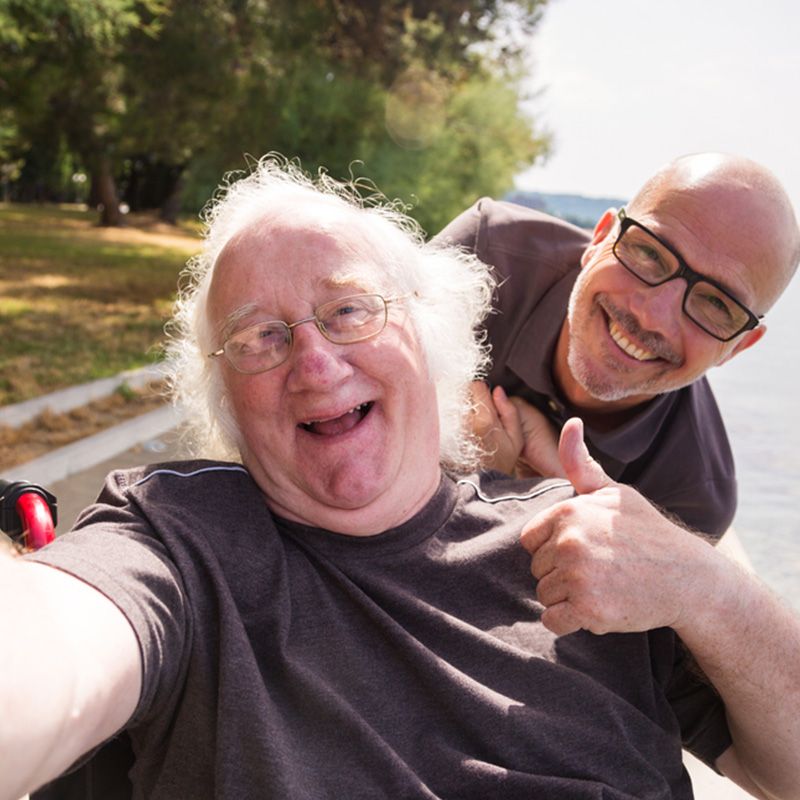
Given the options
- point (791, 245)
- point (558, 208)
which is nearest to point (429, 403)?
point (791, 245)

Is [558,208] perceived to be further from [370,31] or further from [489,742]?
[370,31]

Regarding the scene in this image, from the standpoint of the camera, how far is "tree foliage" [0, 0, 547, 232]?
1379 centimetres

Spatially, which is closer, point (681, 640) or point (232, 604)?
point (232, 604)

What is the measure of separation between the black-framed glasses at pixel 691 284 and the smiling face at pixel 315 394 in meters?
0.85

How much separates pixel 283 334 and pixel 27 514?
1.97ft

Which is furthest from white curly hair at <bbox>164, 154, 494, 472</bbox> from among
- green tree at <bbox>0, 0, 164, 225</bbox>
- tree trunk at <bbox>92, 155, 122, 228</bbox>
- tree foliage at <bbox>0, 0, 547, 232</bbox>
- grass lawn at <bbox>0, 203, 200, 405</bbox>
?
tree trunk at <bbox>92, 155, 122, 228</bbox>

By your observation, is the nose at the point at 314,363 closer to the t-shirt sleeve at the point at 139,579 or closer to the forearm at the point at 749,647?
the t-shirt sleeve at the point at 139,579

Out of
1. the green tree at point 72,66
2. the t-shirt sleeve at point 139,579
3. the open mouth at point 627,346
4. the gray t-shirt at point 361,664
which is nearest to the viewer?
the t-shirt sleeve at point 139,579

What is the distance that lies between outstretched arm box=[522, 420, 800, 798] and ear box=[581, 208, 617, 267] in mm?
1137

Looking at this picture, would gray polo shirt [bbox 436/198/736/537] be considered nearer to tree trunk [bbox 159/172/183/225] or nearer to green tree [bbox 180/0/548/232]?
green tree [bbox 180/0/548/232]

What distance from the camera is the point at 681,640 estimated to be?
188cm

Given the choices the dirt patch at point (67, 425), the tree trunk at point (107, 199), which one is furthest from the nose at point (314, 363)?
the tree trunk at point (107, 199)

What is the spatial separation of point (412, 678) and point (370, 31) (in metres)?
16.0

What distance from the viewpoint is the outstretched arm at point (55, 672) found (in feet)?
3.45
